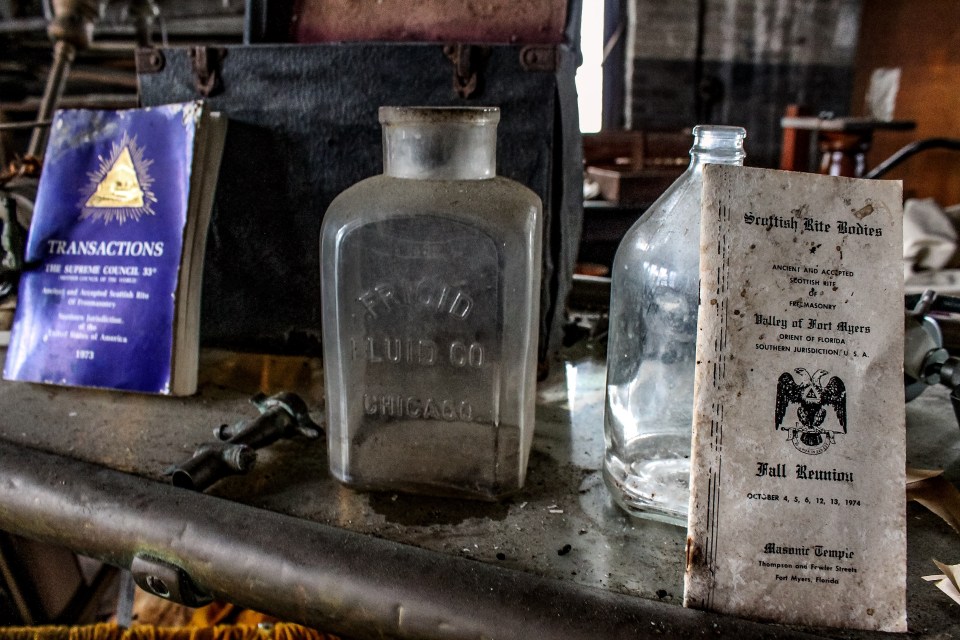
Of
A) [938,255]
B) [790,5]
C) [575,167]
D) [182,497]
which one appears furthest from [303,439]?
[790,5]

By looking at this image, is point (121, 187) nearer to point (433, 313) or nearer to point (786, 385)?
point (433, 313)

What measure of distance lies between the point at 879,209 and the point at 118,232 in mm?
734

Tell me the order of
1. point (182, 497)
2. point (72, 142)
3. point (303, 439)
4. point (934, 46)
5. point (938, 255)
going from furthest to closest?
point (934, 46), point (938, 255), point (72, 142), point (303, 439), point (182, 497)

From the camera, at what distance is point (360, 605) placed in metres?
0.48

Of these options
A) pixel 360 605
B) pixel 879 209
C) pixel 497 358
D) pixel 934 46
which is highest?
A: pixel 934 46

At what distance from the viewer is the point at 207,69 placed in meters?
Answer: 0.83

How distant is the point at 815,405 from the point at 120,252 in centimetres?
70

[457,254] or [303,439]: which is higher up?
[457,254]

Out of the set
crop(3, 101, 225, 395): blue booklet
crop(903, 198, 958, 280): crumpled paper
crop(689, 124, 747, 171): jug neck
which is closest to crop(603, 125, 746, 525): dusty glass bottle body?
A: crop(689, 124, 747, 171): jug neck

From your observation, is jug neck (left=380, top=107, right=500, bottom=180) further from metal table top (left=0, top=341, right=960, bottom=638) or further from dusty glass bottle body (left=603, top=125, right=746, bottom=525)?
metal table top (left=0, top=341, right=960, bottom=638)

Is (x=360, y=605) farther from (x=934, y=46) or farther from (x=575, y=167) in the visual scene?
(x=934, y=46)

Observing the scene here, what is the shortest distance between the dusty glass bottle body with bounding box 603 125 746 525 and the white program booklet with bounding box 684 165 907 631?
10 cm

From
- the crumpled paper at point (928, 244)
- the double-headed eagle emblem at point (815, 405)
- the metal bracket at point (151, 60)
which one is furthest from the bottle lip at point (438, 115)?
the crumpled paper at point (928, 244)

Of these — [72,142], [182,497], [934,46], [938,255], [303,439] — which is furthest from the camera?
[934,46]
